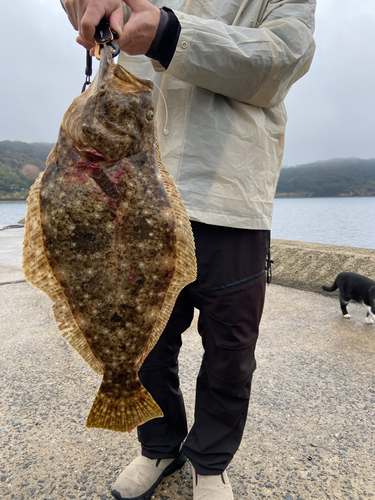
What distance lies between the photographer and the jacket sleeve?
4.50 ft

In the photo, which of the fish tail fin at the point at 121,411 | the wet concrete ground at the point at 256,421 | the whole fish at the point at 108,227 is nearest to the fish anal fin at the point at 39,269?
the whole fish at the point at 108,227

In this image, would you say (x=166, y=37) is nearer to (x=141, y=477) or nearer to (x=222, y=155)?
(x=222, y=155)

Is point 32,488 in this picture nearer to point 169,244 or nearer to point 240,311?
point 240,311

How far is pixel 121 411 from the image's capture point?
137 cm

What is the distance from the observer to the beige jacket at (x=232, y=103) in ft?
4.62

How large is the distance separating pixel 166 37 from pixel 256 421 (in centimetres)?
239

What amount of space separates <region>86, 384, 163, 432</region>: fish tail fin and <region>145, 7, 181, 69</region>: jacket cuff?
4.21 feet

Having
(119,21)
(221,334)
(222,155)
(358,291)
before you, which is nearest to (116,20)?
(119,21)

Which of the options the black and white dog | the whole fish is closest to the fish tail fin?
the whole fish

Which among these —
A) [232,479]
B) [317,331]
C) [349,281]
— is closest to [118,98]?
[232,479]

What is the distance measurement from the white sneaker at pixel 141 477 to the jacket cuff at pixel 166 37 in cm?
200

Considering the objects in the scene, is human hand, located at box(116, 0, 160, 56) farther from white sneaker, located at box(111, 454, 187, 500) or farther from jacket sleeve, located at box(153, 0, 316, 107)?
white sneaker, located at box(111, 454, 187, 500)

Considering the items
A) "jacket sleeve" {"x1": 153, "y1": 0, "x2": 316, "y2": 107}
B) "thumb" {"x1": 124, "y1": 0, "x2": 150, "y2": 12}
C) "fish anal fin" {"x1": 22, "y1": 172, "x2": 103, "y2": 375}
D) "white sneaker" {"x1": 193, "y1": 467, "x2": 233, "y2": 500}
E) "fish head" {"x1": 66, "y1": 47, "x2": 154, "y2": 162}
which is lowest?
"white sneaker" {"x1": 193, "y1": 467, "x2": 233, "y2": 500}

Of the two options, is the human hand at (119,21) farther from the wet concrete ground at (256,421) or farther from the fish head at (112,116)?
the wet concrete ground at (256,421)
